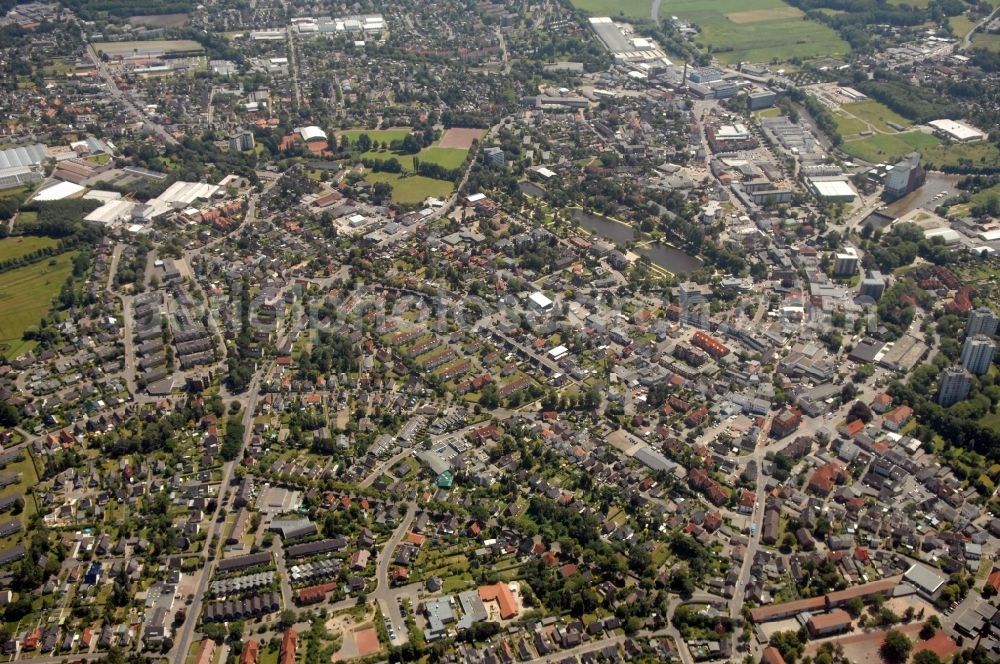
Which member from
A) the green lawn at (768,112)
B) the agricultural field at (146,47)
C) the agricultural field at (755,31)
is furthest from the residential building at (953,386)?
the agricultural field at (146,47)

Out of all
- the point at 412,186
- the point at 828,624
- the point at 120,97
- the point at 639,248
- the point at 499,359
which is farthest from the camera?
the point at 120,97

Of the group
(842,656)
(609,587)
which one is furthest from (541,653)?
(842,656)

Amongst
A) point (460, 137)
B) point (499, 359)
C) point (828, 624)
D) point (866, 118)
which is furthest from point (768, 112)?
point (828, 624)

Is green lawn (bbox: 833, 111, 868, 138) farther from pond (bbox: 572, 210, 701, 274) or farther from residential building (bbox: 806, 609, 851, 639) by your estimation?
residential building (bbox: 806, 609, 851, 639)

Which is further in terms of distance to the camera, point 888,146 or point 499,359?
point 888,146

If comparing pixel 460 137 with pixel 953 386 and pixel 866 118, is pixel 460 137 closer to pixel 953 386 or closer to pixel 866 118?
pixel 866 118

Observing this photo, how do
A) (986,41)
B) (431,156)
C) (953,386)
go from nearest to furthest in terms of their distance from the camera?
(953,386)
(431,156)
(986,41)

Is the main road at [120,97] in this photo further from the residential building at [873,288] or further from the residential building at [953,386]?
the residential building at [953,386]

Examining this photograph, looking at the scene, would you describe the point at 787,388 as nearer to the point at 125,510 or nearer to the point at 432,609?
the point at 432,609
